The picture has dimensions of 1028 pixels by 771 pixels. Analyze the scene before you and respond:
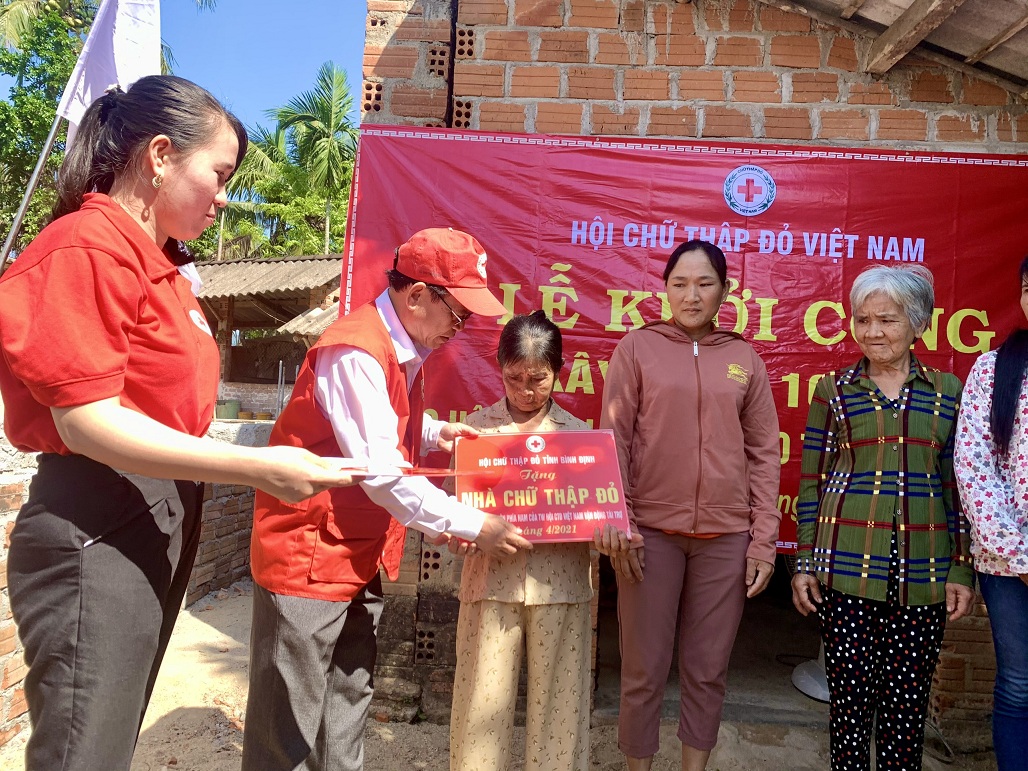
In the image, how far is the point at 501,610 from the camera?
225cm

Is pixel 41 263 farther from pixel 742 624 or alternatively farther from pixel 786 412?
pixel 742 624

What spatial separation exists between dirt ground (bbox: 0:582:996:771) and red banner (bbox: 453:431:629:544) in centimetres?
138

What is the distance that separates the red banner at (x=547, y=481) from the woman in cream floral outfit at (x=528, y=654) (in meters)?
0.16

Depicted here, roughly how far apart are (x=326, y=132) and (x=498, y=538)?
22.1 meters

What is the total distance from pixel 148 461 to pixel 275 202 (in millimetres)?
22836

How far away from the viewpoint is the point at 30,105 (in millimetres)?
14070

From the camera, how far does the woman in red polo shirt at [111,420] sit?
3.75 ft

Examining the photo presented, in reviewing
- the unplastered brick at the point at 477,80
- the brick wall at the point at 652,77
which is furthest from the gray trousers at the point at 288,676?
the unplastered brick at the point at 477,80

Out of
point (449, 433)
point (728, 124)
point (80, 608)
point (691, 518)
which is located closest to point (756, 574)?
point (691, 518)

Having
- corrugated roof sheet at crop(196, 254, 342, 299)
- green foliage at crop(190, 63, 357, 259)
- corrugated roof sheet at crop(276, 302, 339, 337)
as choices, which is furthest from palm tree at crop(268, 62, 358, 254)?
corrugated roof sheet at crop(276, 302, 339, 337)

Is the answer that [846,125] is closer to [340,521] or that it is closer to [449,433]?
[449,433]

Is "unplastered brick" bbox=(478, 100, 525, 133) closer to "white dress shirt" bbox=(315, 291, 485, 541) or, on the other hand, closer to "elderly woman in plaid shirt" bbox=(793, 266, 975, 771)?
"elderly woman in plaid shirt" bbox=(793, 266, 975, 771)

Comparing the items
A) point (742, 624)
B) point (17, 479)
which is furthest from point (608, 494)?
point (742, 624)

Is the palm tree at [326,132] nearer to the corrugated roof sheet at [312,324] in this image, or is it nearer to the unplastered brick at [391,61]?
the corrugated roof sheet at [312,324]
